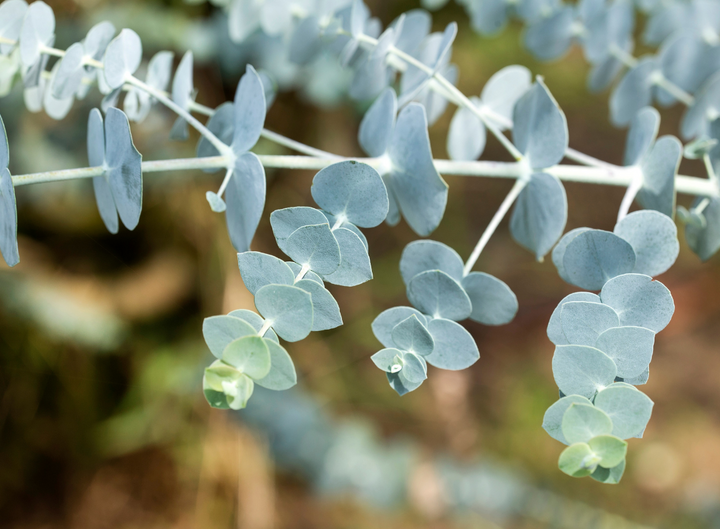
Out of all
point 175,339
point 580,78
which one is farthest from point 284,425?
point 580,78

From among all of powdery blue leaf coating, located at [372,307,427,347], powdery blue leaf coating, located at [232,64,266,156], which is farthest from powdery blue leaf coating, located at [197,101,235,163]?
powdery blue leaf coating, located at [372,307,427,347]

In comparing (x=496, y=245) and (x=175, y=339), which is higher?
(x=496, y=245)

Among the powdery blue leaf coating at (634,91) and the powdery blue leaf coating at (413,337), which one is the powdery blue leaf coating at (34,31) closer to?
the powdery blue leaf coating at (413,337)

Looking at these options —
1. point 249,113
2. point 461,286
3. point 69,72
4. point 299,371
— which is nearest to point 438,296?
point 461,286

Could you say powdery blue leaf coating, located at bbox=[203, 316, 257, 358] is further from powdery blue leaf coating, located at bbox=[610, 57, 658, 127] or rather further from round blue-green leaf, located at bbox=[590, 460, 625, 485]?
powdery blue leaf coating, located at bbox=[610, 57, 658, 127]

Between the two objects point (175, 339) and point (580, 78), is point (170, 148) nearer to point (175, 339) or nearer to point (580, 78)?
point (175, 339)

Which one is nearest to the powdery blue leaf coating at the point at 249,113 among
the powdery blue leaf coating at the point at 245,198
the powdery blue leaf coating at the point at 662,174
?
the powdery blue leaf coating at the point at 245,198
